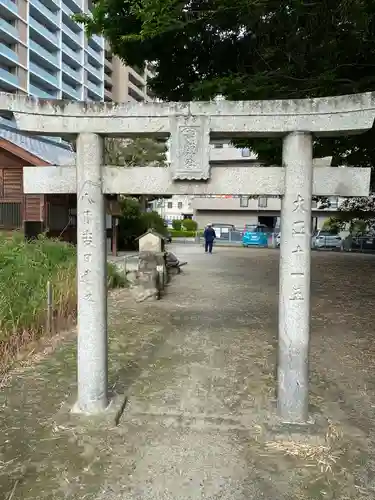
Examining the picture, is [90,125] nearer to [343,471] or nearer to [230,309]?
[343,471]

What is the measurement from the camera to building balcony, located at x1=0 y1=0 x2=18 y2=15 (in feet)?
122

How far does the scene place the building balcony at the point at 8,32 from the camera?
122 feet

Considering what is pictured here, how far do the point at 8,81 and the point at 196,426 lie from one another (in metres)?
41.1

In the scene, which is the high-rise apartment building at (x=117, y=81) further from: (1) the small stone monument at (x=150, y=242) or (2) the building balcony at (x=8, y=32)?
(1) the small stone monument at (x=150, y=242)

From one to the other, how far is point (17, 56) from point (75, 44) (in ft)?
47.1

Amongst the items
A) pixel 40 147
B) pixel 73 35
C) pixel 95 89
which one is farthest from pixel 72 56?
pixel 40 147

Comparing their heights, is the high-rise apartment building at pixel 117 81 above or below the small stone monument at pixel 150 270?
above

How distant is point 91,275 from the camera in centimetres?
406

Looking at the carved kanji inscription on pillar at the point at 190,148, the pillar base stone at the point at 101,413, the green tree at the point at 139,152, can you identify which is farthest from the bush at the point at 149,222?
the carved kanji inscription on pillar at the point at 190,148

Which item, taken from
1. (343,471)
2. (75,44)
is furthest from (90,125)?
(75,44)

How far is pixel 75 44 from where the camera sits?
172 feet

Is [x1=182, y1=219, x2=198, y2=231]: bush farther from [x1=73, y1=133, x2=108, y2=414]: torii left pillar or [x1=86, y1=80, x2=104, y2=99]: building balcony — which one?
[x1=73, y1=133, x2=108, y2=414]: torii left pillar

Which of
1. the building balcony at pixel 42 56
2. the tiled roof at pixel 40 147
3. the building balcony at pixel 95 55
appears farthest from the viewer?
the building balcony at pixel 95 55

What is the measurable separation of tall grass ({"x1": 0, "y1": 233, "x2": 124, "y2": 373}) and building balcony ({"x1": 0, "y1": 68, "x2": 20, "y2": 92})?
33.3 m
